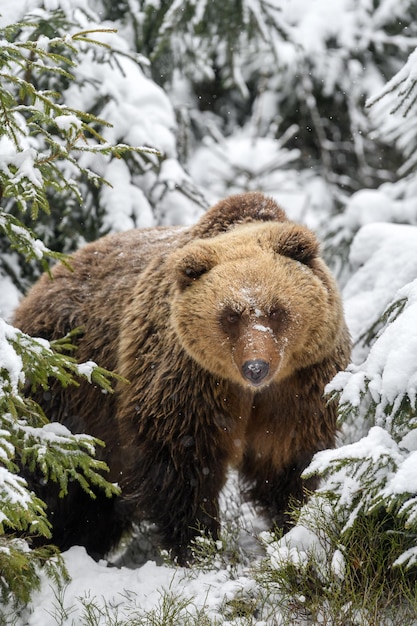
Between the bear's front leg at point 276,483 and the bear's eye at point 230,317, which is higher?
the bear's eye at point 230,317

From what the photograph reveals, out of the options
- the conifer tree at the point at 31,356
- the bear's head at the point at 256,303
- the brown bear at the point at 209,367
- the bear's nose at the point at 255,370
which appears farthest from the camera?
the brown bear at the point at 209,367

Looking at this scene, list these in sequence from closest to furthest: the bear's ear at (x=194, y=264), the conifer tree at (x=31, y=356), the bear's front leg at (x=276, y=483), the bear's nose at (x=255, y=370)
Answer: the conifer tree at (x=31, y=356) < the bear's nose at (x=255, y=370) < the bear's ear at (x=194, y=264) < the bear's front leg at (x=276, y=483)

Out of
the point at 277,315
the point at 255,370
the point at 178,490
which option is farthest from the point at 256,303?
the point at 178,490

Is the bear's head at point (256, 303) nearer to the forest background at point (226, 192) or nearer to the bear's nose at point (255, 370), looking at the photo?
the bear's nose at point (255, 370)

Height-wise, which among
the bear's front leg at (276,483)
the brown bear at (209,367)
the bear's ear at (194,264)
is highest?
the bear's ear at (194,264)

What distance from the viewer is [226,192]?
49.7 feet

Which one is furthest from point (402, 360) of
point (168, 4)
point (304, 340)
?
point (168, 4)

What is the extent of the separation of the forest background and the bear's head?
0.35 meters

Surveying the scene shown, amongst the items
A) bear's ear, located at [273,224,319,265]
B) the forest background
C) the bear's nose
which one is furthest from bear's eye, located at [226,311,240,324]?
the forest background

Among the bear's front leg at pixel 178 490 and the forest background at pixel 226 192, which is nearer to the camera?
the forest background at pixel 226 192

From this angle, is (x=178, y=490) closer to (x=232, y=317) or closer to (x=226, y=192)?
(x=232, y=317)

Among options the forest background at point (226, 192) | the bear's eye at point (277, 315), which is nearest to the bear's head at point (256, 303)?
the bear's eye at point (277, 315)

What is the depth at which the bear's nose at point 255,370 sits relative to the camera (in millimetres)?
4449

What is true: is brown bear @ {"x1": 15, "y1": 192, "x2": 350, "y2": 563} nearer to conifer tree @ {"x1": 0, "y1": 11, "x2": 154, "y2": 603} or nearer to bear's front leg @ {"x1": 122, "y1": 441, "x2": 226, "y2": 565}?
bear's front leg @ {"x1": 122, "y1": 441, "x2": 226, "y2": 565}
